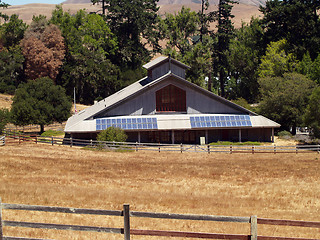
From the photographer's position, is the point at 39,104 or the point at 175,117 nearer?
the point at 175,117

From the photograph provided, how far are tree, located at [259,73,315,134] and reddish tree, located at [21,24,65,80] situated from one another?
44.9 metres

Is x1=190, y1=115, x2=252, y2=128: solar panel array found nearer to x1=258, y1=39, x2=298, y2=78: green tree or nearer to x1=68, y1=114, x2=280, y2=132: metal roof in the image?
x1=68, y1=114, x2=280, y2=132: metal roof

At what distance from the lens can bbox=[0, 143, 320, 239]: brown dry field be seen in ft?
54.0

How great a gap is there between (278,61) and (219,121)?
3512 cm

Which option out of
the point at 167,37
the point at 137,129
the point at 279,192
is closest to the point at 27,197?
the point at 279,192

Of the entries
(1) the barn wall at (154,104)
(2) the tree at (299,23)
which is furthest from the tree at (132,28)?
(1) the barn wall at (154,104)

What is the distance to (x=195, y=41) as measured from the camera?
107812 mm

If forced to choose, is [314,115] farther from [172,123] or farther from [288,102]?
[172,123]

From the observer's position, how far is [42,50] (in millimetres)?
87375

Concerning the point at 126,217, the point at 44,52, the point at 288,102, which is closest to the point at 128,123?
the point at 288,102

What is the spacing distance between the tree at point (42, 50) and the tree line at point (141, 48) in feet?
0.65

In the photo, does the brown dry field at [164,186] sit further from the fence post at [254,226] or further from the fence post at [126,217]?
the fence post at [254,226]

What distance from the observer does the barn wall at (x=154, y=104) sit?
172 ft

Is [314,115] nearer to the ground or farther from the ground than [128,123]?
farther from the ground
